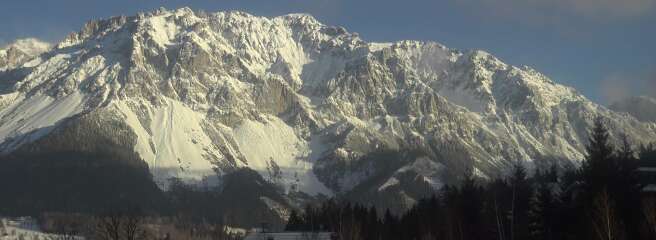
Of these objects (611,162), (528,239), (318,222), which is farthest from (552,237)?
(318,222)

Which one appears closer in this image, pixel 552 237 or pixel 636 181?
pixel 636 181

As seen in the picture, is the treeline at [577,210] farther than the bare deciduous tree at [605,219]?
Yes

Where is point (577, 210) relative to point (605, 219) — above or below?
above

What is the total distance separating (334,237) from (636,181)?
6795 centimetres

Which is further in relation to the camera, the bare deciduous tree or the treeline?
the treeline

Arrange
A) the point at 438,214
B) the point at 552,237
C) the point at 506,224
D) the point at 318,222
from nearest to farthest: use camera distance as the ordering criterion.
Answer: the point at 552,237 < the point at 506,224 < the point at 438,214 < the point at 318,222

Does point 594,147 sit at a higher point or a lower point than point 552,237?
higher

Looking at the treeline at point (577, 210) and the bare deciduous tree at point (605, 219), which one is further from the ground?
the treeline at point (577, 210)

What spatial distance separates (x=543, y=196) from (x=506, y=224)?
3045 cm

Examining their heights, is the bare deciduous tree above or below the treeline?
below

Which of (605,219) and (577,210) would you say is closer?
(605,219)

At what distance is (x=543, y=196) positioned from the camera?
9988cm

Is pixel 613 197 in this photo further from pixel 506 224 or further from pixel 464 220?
pixel 506 224

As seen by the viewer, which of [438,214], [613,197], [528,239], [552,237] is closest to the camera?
[613,197]
